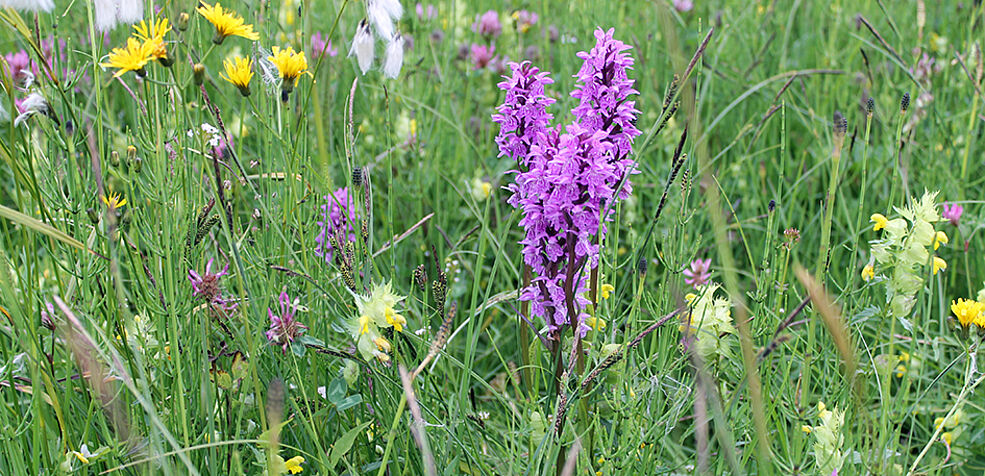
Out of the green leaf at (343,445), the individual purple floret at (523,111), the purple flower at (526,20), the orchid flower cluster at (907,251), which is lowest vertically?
the green leaf at (343,445)

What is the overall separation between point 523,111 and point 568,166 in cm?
14

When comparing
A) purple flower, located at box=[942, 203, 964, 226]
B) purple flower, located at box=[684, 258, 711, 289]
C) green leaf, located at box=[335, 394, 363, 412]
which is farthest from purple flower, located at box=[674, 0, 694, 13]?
green leaf, located at box=[335, 394, 363, 412]

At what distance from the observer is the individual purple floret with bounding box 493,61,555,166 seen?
126 centimetres

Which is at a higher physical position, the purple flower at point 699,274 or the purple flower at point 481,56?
the purple flower at point 481,56

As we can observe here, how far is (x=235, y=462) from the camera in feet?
3.59

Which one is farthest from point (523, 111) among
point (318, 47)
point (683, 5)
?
point (683, 5)

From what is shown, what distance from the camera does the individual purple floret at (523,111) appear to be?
1.26m

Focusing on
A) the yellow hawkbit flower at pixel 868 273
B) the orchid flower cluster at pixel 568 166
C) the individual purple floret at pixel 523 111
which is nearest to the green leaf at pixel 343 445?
the orchid flower cluster at pixel 568 166

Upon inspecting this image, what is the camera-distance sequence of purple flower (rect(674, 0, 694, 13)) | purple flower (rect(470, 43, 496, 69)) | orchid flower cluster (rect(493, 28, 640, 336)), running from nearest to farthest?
orchid flower cluster (rect(493, 28, 640, 336)) < purple flower (rect(470, 43, 496, 69)) < purple flower (rect(674, 0, 694, 13))

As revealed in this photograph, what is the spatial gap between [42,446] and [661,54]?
8.52 feet

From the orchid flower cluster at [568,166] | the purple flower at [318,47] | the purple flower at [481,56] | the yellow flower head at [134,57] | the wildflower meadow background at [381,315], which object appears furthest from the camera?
the purple flower at [481,56]

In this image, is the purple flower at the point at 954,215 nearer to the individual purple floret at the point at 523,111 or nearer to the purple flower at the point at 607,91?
the purple flower at the point at 607,91

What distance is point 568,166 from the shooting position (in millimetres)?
1172

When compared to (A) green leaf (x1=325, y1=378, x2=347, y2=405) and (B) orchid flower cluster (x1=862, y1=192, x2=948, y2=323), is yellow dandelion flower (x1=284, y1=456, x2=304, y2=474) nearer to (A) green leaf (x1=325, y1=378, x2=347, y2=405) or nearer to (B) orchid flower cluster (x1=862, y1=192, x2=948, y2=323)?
(A) green leaf (x1=325, y1=378, x2=347, y2=405)
